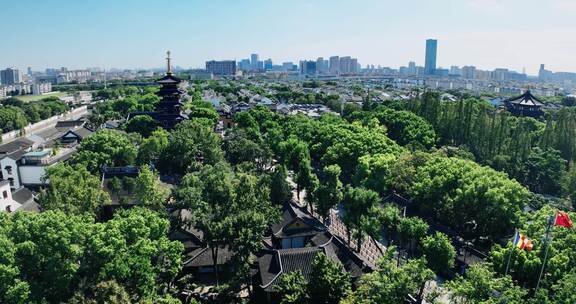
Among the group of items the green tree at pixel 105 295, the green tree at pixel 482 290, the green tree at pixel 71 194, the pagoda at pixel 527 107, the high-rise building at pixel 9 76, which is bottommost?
the green tree at pixel 105 295

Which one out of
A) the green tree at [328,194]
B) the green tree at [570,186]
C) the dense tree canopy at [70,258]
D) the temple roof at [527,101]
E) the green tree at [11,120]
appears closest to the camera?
the dense tree canopy at [70,258]

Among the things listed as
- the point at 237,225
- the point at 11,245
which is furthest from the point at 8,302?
the point at 237,225

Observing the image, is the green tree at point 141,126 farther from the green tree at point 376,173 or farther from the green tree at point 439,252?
the green tree at point 439,252

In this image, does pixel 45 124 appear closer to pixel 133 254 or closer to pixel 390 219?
pixel 133 254

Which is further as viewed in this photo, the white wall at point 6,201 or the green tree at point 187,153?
the green tree at point 187,153

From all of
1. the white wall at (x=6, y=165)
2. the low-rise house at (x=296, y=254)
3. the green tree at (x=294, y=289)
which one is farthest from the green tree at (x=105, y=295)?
→ the white wall at (x=6, y=165)

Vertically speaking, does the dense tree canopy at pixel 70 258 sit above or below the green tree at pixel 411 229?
above

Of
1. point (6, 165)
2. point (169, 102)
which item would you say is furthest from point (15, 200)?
point (169, 102)
